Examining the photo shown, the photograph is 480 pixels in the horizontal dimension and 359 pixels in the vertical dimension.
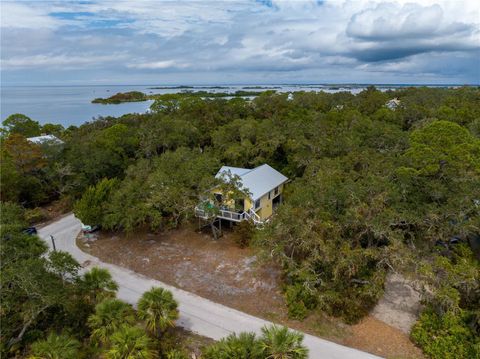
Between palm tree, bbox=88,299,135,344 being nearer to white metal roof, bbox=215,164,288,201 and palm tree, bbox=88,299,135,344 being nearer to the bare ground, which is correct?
the bare ground

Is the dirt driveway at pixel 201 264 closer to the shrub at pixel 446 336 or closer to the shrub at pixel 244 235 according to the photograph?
the shrub at pixel 244 235

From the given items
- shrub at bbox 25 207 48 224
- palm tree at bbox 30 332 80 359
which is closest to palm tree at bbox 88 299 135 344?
palm tree at bbox 30 332 80 359

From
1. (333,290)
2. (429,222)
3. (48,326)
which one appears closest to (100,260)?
(48,326)

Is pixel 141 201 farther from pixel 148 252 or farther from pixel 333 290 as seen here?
pixel 333 290

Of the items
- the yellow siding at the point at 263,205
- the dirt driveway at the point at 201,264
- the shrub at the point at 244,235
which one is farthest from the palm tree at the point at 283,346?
the yellow siding at the point at 263,205

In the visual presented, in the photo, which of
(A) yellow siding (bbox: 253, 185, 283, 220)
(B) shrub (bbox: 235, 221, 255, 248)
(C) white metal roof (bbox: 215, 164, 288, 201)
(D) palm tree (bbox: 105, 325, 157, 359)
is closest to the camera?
(D) palm tree (bbox: 105, 325, 157, 359)
